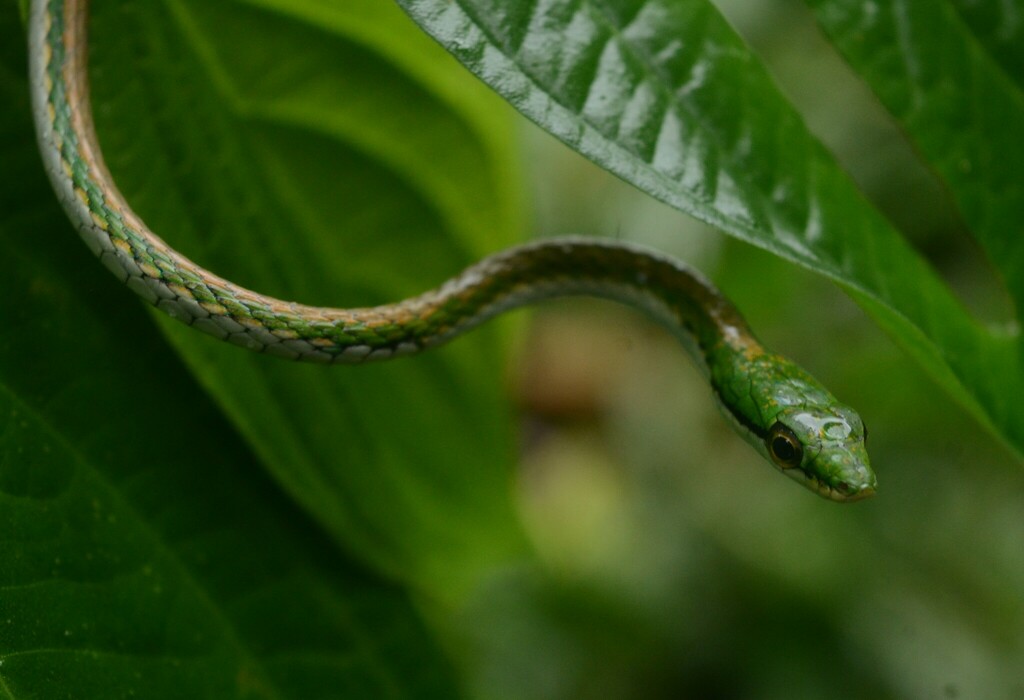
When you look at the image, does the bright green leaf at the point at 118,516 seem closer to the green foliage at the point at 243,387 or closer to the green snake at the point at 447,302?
the green foliage at the point at 243,387

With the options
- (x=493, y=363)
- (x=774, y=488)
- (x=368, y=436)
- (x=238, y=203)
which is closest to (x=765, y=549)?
(x=774, y=488)

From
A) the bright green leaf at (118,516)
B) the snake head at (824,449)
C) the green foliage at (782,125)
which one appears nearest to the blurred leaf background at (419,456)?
the bright green leaf at (118,516)

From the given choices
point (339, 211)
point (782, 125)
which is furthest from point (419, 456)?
point (782, 125)

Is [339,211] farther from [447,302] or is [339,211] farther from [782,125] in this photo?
[782,125]

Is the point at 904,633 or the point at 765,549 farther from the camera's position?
the point at 765,549

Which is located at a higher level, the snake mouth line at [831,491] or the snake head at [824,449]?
the snake head at [824,449]

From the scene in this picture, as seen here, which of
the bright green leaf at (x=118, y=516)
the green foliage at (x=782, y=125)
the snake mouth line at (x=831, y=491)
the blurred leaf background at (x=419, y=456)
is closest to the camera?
the green foliage at (x=782, y=125)

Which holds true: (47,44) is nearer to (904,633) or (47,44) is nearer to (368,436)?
(368,436)
